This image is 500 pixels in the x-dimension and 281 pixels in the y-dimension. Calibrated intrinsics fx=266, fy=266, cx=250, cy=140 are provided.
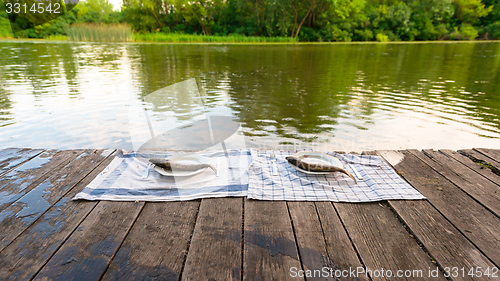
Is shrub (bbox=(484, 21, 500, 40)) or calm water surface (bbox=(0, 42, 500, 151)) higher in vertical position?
shrub (bbox=(484, 21, 500, 40))

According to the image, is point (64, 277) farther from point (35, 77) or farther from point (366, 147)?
point (35, 77)

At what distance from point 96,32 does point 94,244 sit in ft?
92.8

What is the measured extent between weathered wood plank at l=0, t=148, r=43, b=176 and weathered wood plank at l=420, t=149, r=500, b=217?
11.6ft

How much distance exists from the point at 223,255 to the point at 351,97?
6.33m

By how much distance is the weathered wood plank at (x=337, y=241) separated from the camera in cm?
128

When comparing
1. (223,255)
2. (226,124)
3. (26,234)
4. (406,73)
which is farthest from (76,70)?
(406,73)

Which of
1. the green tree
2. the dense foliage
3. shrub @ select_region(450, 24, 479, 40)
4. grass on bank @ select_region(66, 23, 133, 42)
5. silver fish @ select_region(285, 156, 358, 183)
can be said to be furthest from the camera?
the green tree

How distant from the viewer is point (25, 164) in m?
2.29

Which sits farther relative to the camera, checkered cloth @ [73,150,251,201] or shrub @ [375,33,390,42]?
shrub @ [375,33,390,42]

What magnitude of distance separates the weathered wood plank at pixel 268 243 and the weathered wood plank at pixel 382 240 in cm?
35

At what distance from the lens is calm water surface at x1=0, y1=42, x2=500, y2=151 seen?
4371 mm

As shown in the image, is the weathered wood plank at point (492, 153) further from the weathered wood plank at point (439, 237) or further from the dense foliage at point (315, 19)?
the dense foliage at point (315, 19)

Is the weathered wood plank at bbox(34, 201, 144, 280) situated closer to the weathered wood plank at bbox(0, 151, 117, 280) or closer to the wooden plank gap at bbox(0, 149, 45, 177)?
the weathered wood plank at bbox(0, 151, 117, 280)

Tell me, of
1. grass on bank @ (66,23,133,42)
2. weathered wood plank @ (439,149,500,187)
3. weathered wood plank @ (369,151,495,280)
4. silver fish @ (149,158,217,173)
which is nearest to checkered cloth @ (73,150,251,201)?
silver fish @ (149,158,217,173)
